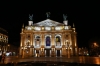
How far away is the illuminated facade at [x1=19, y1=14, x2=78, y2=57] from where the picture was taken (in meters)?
66.9

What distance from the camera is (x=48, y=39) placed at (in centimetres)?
7112

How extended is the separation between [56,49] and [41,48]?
23.5 ft

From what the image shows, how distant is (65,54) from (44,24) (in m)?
18.5

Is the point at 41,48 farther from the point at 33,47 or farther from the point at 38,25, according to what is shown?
the point at 38,25

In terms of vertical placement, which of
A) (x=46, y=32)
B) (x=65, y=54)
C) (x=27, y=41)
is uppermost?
(x=46, y=32)

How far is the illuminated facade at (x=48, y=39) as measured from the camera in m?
66.9

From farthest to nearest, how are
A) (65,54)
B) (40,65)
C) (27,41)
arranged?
(27,41) < (65,54) < (40,65)

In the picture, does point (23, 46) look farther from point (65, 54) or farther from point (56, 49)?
point (65, 54)

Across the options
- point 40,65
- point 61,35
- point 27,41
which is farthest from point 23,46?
point 40,65

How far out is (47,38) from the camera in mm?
71250

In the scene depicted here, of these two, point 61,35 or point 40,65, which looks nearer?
point 40,65

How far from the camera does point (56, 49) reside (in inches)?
2672

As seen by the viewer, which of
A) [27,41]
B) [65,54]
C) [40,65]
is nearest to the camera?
[40,65]

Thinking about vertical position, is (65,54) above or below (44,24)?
below
